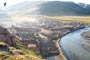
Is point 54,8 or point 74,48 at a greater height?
point 54,8

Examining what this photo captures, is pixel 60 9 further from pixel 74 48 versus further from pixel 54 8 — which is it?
pixel 74 48

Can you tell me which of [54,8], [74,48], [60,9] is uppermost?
[54,8]

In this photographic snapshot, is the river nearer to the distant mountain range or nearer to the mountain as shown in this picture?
the distant mountain range

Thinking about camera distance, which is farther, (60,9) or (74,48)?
(60,9)

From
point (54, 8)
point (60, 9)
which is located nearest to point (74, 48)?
point (60, 9)

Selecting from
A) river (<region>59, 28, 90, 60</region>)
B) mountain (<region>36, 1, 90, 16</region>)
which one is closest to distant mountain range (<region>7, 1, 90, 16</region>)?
mountain (<region>36, 1, 90, 16</region>)

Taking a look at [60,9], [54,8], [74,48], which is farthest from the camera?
[54,8]

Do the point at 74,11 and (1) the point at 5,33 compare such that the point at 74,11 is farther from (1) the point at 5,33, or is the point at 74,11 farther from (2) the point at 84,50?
(1) the point at 5,33

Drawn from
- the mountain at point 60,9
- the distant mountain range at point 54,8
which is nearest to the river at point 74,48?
the distant mountain range at point 54,8

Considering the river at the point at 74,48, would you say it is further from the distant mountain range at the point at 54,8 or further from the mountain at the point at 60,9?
the mountain at the point at 60,9
